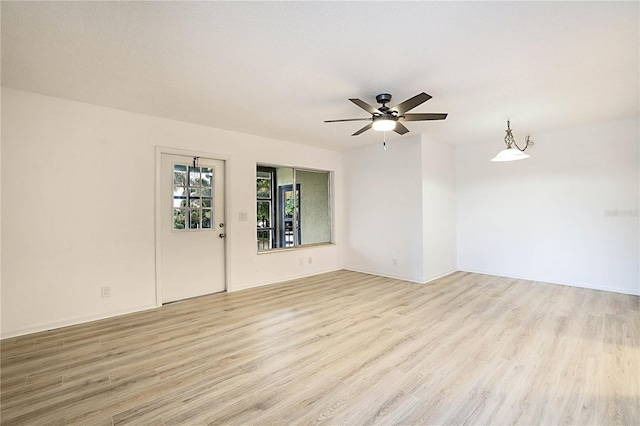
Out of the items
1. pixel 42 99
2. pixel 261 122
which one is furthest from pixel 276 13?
pixel 42 99

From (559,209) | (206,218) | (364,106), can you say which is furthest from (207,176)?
(559,209)

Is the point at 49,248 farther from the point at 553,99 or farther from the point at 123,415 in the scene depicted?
the point at 553,99

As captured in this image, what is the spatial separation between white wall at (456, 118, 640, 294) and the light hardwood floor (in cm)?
86

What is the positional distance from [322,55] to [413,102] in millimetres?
953

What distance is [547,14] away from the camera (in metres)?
1.92

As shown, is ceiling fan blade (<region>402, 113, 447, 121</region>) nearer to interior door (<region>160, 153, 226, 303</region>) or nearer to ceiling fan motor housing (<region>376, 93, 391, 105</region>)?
ceiling fan motor housing (<region>376, 93, 391, 105</region>)

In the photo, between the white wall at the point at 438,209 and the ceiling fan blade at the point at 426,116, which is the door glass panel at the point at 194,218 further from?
the white wall at the point at 438,209

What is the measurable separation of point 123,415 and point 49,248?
93.0 inches

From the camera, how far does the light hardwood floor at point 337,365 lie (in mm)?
1818

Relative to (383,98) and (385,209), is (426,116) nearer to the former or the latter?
(383,98)

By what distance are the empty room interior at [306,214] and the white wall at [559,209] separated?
0.03 metres

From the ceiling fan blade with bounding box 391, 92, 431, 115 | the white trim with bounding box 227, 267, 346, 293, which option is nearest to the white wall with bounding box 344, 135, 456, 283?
the white trim with bounding box 227, 267, 346, 293

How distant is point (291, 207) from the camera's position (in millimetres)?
5781

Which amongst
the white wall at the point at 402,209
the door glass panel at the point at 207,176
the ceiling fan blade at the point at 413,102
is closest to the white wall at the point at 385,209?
the white wall at the point at 402,209
